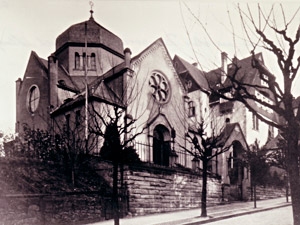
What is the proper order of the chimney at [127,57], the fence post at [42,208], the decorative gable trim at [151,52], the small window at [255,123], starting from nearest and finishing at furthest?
the fence post at [42,208]
the chimney at [127,57]
the decorative gable trim at [151,52]
the small window at [255,123]

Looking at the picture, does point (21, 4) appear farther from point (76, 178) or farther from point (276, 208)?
point (276, 208)

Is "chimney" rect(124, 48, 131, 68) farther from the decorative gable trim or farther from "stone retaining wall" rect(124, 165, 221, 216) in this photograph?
"stone retaining wall" rect(124, 165, 221, 216)

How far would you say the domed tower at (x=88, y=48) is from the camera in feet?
86.5

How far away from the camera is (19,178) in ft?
35.3

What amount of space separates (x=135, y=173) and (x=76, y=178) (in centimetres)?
255

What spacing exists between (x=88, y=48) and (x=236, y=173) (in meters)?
16.8

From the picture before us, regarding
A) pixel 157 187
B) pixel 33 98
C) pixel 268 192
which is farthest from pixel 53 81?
pixel 268 192

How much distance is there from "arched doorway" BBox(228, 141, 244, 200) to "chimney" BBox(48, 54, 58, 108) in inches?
558

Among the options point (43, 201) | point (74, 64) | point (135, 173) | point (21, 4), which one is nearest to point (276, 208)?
point (135, 173)

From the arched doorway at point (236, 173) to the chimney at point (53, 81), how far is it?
46.5ft

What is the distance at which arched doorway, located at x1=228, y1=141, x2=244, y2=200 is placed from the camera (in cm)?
2333

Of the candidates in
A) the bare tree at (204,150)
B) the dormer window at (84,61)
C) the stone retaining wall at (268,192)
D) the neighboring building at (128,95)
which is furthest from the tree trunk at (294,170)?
the dormer window at (84,61)

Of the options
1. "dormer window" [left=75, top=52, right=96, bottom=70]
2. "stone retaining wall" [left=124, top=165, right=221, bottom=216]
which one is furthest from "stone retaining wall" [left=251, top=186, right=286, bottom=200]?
"dormer window" [left=75, top=52, right=96, bottom=70]

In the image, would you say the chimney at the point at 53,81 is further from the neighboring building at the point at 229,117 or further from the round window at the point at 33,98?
the neighboring building at the point at 229,117
